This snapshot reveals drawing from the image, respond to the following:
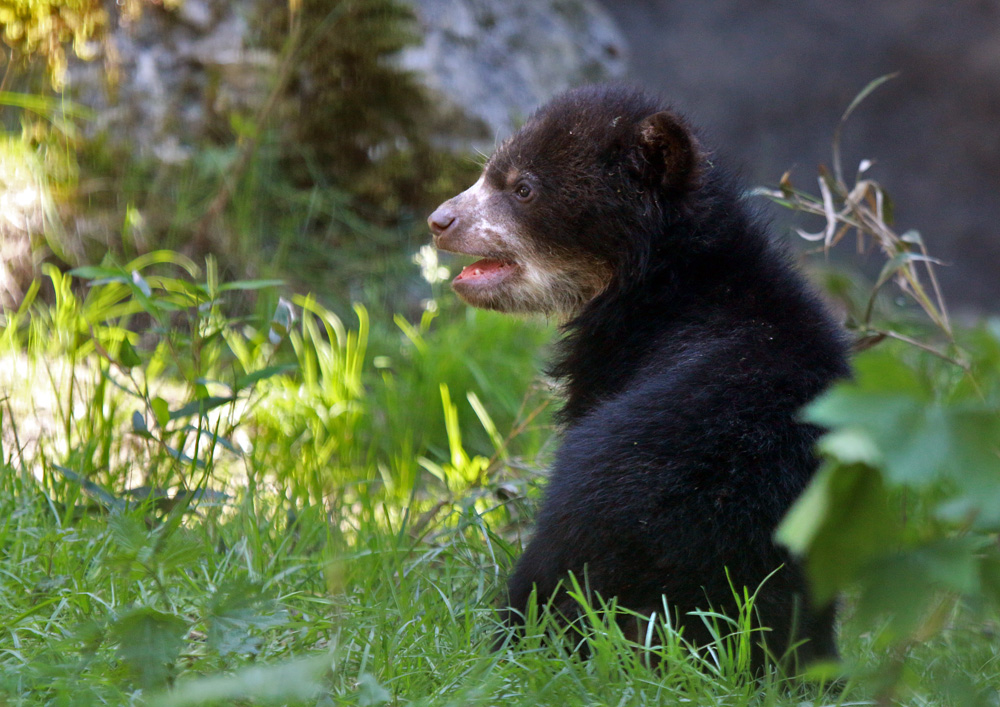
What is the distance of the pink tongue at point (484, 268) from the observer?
3.37 metres

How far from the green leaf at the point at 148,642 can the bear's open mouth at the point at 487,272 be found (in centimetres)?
186

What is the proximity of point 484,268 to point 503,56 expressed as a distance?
4.16m

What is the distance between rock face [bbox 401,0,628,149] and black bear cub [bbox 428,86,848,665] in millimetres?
2980

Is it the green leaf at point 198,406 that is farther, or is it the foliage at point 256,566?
the green leaf at point 198,406

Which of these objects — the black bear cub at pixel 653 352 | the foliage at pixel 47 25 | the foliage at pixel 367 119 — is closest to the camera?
the black bear cub at pixel 653 352

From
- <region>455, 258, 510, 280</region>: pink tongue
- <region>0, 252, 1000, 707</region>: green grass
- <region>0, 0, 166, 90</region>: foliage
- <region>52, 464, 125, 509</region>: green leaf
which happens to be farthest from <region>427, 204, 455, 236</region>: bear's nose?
<region>0, 0, 166, 90</region>: foliage

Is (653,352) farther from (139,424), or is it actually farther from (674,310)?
(139,424)

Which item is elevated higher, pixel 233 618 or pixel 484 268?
pixel 484 268

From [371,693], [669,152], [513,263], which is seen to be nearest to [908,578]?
[371,693]

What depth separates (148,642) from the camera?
5.57ft

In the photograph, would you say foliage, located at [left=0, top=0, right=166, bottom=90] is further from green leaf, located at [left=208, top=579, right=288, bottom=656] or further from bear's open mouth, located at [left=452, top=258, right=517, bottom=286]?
green leaf, located at [left=208, top=579, right=288, bottom=656]

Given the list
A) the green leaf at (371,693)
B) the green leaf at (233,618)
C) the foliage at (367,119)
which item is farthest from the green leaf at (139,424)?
the foliage at (367,119)

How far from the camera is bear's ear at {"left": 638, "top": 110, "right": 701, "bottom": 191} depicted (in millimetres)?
2961

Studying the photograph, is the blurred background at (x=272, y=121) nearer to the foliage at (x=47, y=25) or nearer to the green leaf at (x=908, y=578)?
the foliage at (x=47, y=25)
